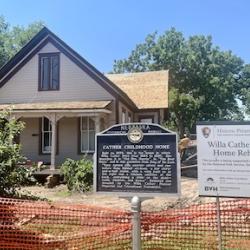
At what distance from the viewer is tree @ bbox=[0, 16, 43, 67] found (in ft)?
163

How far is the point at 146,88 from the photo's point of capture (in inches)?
1113

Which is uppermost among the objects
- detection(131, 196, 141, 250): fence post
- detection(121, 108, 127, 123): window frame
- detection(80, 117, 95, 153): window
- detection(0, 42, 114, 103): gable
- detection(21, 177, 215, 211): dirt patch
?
detection(0, 42, 114, 103): gable

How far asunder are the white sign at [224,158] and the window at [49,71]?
59.9 feet

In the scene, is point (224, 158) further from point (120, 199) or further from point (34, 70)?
point (34, 70)

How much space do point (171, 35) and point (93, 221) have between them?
48.5 metres

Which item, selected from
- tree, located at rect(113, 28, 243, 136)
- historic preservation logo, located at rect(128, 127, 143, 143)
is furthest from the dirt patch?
tree, located at rect(113, 28, 243, 136)

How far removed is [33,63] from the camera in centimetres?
2355

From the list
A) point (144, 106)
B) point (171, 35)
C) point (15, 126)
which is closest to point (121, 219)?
point (15, 126)

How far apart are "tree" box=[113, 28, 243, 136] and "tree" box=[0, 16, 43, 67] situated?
10.5m

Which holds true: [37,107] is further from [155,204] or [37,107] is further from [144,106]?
[155,204]

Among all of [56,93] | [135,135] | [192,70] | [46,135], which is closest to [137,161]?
[135,135]

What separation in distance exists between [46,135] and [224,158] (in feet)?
62.0

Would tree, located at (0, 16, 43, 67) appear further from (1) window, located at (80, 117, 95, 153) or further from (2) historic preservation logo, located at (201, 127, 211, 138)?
(2) historic preservation logo, located at (201, 127, 211, 138)

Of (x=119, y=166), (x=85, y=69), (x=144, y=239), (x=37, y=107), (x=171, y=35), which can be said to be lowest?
(x=144, y=239)
